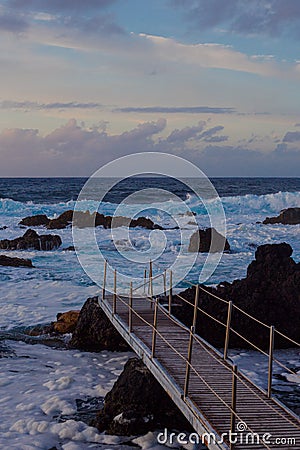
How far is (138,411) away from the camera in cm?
745

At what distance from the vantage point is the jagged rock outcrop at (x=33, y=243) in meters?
26.0

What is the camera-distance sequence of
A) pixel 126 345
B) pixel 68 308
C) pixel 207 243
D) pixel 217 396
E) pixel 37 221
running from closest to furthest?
pixel 217 396, pixel 126 345, pixel 68 308, pixel 207 243, pixel 37 221

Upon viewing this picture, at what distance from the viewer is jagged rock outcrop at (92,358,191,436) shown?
7328 millimetres

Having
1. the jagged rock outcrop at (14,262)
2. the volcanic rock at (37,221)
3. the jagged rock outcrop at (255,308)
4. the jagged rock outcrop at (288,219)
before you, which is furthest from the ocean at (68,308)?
the jagged rock outcrop at (288,219)

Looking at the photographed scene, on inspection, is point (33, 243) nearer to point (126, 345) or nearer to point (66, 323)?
point (66, 323)

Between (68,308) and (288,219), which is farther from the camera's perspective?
(288,219)

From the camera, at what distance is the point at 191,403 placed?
6320 millimetres

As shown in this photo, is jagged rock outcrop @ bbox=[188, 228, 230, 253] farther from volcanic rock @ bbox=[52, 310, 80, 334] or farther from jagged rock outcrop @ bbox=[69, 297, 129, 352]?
jagged rock outcrop @ bbox=[69, 297, 129, 352]

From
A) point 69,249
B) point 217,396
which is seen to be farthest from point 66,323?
point 69,249

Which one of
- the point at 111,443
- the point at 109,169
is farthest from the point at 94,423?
the point at 109,169

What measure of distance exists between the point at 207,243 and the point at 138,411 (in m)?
18.3

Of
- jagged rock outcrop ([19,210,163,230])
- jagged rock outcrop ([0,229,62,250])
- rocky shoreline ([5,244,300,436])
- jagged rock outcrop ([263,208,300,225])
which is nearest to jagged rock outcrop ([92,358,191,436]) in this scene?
rocky shoreline ([5,244,300,436])

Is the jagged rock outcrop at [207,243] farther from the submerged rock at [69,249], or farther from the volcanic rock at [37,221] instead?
the volcanic rock at [37,221]

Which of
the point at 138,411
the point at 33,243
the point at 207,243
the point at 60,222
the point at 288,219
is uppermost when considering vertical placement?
the point at 288,219
